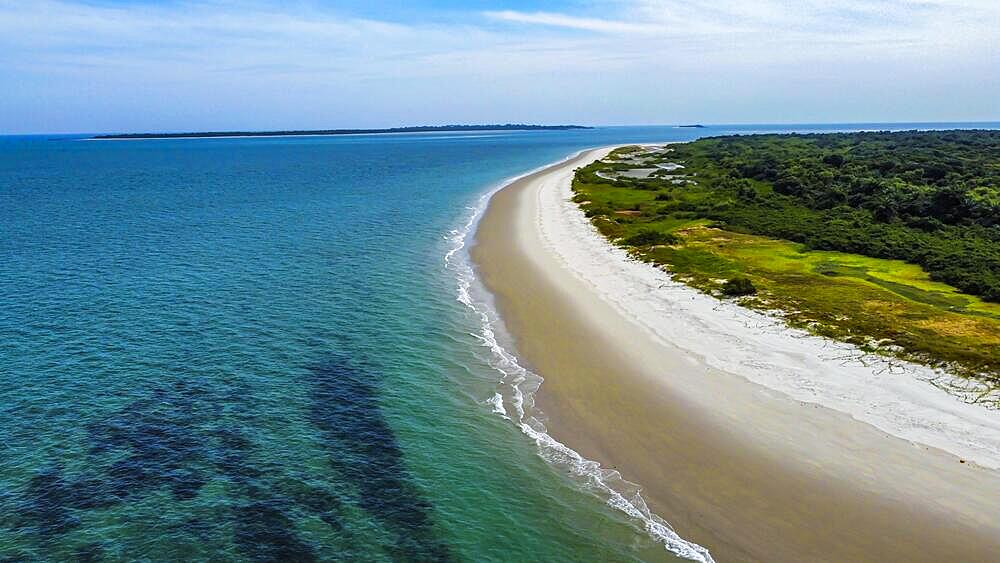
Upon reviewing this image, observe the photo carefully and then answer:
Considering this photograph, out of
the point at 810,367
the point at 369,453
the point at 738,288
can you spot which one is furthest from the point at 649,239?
the point at 369,453

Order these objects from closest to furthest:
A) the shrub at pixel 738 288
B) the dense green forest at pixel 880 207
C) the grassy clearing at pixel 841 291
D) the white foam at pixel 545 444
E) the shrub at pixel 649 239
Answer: the white foam at pixel 545 444, the grassy clearing at pixel 841 291, the shrub at pixel 738 288, the dense green forest at pixel 880 207, the shrub at pixel 649 239

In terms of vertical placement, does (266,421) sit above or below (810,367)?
below

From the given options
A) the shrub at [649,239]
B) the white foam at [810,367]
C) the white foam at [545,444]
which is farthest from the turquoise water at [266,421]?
the shrub at [649,239]

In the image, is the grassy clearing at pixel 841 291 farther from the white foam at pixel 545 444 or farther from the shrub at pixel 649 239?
the white foam at pixel 545 444

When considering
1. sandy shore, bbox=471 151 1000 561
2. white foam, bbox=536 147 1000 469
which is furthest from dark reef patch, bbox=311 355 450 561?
white foam, bbox=536 147 1000 469

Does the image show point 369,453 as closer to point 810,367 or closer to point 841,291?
point 810,367

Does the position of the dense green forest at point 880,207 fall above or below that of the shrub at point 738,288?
above
